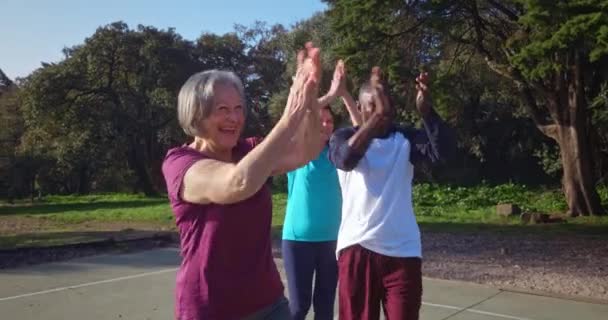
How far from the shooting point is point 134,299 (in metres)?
6.51

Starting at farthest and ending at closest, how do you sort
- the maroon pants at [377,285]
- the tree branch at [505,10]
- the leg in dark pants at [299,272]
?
the tree branch at [505,10]
the leg in dark pants at [299,272]
the maroon pants at [377,285]

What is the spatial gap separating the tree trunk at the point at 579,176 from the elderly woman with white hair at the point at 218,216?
1427 centimetres

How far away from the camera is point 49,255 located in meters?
9.51

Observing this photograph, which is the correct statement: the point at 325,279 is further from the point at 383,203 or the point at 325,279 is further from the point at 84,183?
the point at 84,183

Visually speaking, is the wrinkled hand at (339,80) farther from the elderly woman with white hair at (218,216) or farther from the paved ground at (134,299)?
the paved ground at (134,299)

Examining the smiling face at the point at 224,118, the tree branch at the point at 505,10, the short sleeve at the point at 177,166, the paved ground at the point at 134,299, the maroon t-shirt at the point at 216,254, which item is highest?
the tree branch at the point at 505,10

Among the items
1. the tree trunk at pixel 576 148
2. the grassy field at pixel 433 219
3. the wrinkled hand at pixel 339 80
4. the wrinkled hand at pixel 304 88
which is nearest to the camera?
the wrinkled hand at pixel 304 88

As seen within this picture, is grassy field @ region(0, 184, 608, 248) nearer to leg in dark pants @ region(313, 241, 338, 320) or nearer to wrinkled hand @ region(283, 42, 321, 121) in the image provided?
leg in dark pants @ region(313, 241, 338, 320)

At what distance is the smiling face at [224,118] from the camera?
6.70 ft

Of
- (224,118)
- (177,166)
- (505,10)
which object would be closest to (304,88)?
(224,118)

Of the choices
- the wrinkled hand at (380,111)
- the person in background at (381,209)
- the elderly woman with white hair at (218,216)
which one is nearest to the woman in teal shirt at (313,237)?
the person in background at (381,209)

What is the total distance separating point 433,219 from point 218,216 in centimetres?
1272

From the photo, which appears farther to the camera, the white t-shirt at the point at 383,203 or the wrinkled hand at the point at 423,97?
the wrinkled hand at the point at 423,97

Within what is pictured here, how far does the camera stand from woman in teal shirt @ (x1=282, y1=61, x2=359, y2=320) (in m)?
3.89
